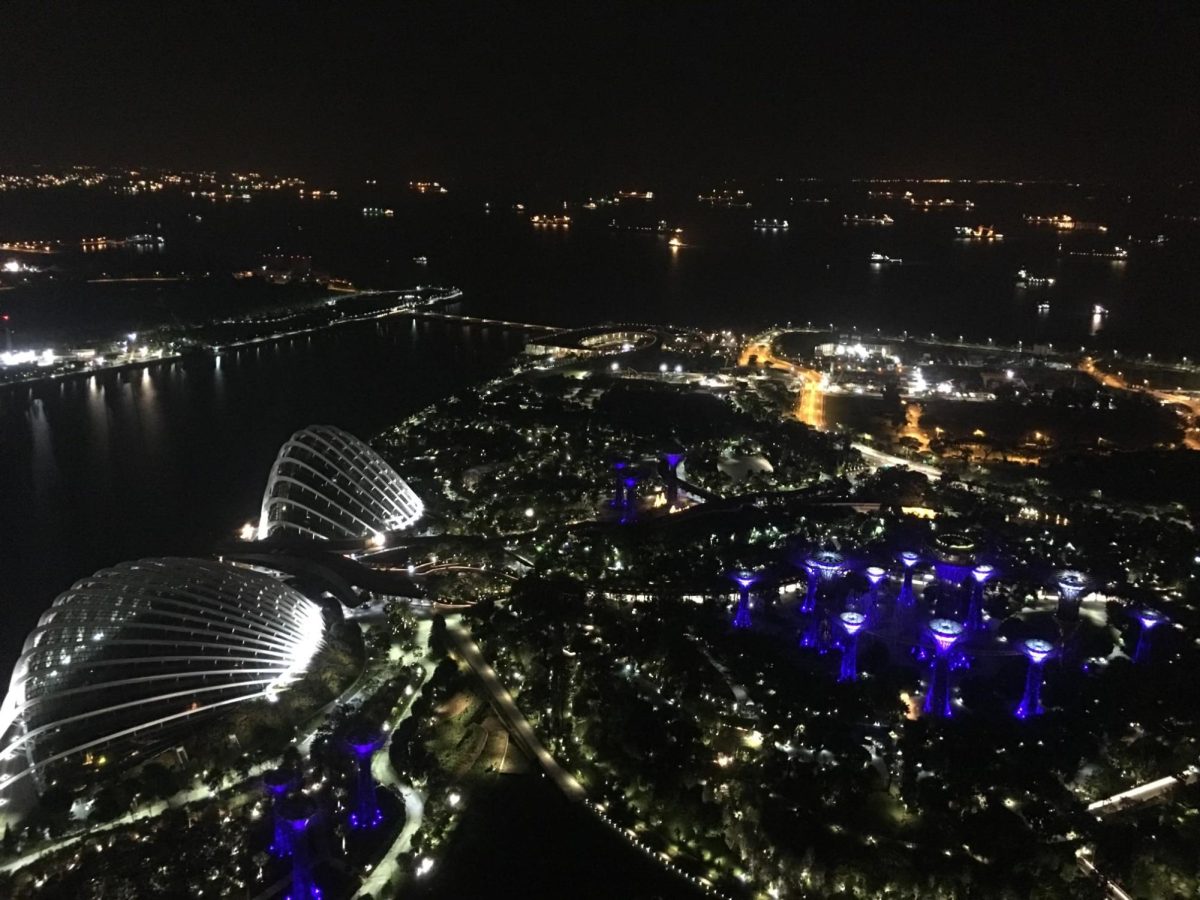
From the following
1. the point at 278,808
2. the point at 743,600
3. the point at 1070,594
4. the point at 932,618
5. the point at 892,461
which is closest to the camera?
the point at 278,808

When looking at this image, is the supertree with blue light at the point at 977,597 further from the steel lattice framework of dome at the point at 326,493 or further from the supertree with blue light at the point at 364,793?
the steel lattice framework of dome at the point at 326,493

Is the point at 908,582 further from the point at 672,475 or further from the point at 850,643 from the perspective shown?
the point at 672,475

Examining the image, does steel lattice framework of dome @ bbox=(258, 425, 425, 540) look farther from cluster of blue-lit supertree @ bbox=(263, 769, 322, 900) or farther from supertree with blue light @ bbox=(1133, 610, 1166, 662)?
supertree with blue light @ bbox=(1133, 610, 1166, 662)

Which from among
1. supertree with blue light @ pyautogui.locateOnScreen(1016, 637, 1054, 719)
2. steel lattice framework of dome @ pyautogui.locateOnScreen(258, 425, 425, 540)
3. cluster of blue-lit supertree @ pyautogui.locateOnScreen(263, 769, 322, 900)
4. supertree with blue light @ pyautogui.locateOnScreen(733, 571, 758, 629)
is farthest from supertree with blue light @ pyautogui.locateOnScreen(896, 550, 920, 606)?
cluster of blue-lit supertree @ pyautogui.locateOnScreen(263, 769, 322, 900)

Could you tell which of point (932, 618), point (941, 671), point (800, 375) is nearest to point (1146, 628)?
point (932, 618)

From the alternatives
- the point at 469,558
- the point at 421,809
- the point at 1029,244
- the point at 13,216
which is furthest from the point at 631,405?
the point at 13,216
